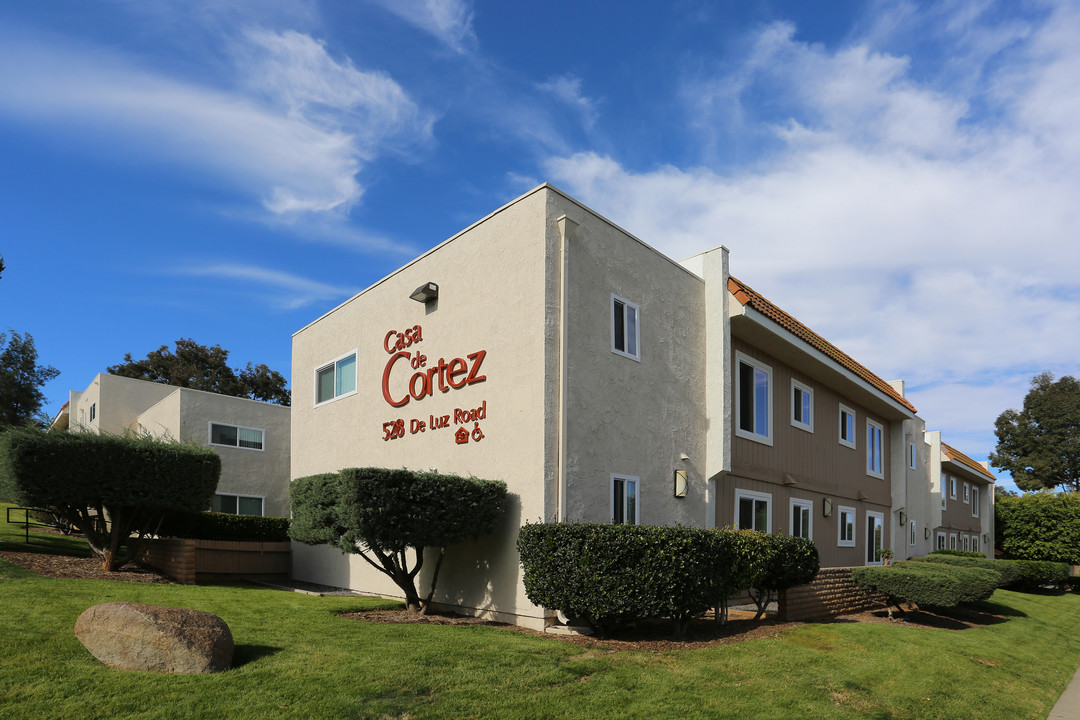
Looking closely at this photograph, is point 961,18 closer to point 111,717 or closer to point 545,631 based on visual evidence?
point 545,631

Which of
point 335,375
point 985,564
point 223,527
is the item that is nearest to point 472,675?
point 335,375

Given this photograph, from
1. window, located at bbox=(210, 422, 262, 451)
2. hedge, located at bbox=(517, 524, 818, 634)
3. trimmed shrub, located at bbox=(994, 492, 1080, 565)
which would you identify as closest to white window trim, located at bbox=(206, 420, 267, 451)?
window, located at bbox=(210, 422, 262, 451)

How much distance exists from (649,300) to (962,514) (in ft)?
101

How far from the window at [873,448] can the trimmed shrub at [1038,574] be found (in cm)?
891

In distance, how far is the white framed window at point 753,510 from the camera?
15.4m

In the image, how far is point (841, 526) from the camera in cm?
2058

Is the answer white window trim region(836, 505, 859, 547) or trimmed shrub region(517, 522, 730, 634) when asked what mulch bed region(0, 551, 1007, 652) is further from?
white window trim region(836, 505, 859, 547)

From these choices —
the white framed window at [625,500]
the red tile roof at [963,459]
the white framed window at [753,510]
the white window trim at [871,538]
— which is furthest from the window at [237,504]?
the red tile roof at [963,459]

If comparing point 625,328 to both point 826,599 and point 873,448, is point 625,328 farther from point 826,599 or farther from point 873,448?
point 873,448

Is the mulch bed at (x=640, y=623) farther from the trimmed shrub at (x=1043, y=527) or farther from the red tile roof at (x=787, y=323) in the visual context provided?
the trimmed shrub at (x=1043, y=527)

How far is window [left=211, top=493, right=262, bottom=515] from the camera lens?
2386 cm

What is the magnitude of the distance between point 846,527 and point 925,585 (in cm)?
699

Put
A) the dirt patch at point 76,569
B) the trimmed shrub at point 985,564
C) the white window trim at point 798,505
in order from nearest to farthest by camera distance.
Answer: the dirt patch at point 76,569
the white window trim at point 798,505
the trimmed shrub at point 985,564

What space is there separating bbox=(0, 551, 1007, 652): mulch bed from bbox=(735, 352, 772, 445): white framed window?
13.4ft
